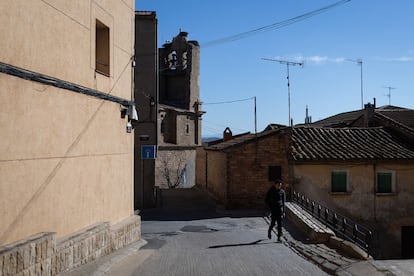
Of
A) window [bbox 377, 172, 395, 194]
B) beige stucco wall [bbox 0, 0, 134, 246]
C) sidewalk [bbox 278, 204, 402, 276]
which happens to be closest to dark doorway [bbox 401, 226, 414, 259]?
window [bbox 377, 172, 395, 194]

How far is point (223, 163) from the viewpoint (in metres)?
21.6

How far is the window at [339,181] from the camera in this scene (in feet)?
68.6

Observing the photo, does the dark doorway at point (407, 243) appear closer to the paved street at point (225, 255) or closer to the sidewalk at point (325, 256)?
the paved street at point (225, 255)

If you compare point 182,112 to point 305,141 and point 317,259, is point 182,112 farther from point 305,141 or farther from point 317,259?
point 317,259

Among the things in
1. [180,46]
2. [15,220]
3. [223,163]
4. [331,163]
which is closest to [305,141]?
[331,163]

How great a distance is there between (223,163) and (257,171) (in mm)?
1789

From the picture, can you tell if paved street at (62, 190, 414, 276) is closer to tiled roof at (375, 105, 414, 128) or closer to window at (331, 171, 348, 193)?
window at (331, 171, 348, 193)

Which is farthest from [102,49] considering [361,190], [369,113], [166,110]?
[166,110]

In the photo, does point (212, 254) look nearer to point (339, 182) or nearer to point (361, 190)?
point (339, 182)

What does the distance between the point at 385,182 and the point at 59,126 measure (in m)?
17.3

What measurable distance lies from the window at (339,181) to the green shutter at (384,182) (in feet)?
5.36

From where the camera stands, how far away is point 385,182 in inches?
843

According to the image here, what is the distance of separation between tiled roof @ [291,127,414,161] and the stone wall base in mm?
11963

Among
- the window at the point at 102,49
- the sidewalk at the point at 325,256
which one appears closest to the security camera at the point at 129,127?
the window at the point at 102,49
